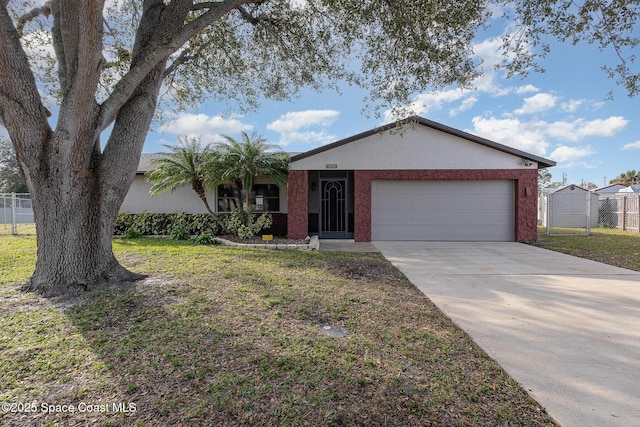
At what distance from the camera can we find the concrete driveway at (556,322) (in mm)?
2377

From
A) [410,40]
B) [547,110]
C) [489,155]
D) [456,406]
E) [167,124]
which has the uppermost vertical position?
[547,110]

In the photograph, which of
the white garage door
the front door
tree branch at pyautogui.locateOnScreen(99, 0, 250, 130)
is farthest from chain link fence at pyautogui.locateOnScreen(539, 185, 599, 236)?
tree branch at pyautogui.locateOnScreen(99, 0, 250, 130)

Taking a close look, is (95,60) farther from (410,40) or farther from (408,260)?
(408,260)

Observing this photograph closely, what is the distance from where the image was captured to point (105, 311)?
3924 millimetres

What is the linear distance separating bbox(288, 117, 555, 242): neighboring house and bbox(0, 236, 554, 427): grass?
6.37m

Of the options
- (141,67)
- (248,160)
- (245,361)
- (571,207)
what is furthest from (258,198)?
(571,207)

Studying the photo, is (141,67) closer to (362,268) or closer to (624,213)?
(362,268)

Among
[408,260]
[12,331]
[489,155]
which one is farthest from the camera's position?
[489,155]

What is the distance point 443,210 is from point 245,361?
10092mm

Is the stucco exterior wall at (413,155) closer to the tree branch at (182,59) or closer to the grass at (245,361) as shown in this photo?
the tree branch at (182,59)

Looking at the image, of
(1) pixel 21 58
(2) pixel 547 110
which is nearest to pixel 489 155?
(2) pixel 547 110

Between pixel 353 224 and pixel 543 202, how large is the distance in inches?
554

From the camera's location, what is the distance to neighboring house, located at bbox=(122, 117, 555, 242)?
1088 centimetres

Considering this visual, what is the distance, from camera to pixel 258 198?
12570mm
